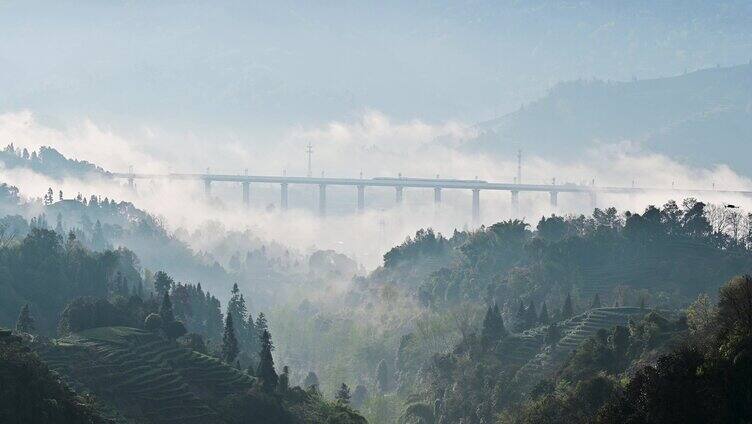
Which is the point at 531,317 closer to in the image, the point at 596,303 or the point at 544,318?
the point at 544,318

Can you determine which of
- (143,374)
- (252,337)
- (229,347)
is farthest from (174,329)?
(252,337)

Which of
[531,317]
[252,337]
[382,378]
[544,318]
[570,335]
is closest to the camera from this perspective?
[570,335]

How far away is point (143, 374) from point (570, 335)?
4520cm

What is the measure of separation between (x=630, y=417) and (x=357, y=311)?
5078 inches

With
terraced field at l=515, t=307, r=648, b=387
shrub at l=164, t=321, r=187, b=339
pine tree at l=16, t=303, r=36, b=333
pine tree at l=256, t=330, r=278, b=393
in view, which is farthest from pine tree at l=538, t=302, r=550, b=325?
pine tree at l=16, t=303, r=36, b=333

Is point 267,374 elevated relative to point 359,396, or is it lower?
elevated

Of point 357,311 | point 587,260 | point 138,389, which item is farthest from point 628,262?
point 138,389

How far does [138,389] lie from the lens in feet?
357

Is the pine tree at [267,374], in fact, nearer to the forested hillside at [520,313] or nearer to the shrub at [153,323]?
the shrub at [153,323]

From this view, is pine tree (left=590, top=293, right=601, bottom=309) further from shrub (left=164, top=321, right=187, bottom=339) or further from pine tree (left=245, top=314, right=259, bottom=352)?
shrub (left=164, top=321, right=187, bottom=339)

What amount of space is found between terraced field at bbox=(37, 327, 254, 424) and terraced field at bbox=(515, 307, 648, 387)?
28.6m

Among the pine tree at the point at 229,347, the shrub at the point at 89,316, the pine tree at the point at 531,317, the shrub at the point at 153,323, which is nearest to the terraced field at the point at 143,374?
the shrub at the point at 89,316

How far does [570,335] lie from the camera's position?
130750mm

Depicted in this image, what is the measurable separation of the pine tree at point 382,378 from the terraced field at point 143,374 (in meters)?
42.2
